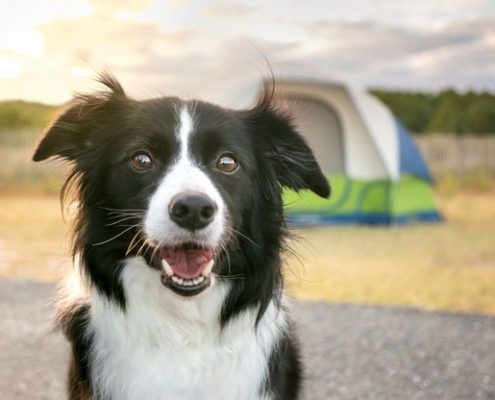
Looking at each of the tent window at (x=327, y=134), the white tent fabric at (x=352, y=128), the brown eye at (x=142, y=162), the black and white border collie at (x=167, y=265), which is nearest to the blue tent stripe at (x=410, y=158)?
the white tent fabric at (x=352, y=128)

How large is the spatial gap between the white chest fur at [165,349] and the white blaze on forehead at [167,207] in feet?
0.96

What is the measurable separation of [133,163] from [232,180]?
14.4 inches

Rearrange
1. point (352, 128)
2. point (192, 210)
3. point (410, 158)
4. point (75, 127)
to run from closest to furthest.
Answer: point (192, 210), point (75, 127), point (410, 158), point (352, 128)

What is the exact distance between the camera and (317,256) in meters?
8.97

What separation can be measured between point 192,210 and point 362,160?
9999mm

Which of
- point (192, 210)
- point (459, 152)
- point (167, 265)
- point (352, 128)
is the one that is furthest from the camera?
point (459, 152)

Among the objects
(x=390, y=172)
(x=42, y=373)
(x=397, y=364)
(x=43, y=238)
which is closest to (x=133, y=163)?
(x=42, y=373)

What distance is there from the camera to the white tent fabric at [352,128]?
38.7ft

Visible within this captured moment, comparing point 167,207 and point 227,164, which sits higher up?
point 227,164

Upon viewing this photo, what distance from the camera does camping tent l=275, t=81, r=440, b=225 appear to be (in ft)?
38.0

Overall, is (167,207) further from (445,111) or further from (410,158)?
(445,111)

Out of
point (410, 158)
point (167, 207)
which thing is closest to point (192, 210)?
point (167, 207)

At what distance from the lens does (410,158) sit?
38.9 feet

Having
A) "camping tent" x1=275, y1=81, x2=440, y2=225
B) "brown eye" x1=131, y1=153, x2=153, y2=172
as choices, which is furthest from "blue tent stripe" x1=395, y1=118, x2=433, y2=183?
"brown eye" x1=131, y1=153, x2=153, y2=172
